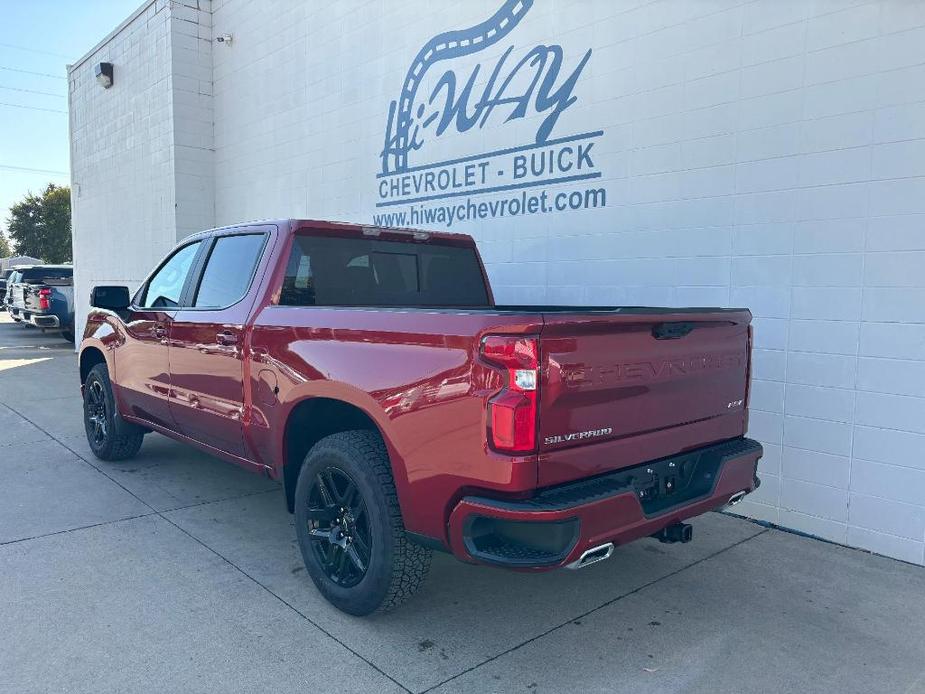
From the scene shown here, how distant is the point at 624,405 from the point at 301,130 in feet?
26.3

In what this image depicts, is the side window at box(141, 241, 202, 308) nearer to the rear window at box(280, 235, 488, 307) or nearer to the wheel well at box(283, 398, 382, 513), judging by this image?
the rear window at box(280, 235, 488, 307)

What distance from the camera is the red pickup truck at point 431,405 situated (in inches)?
107

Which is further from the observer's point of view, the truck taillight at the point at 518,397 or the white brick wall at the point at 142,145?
the white brick wall at the point at 142,145

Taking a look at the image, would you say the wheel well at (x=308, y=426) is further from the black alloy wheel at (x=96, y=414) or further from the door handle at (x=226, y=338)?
the black alloy wheel at (x=96, y=414)

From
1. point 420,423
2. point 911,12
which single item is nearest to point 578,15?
point 911,12

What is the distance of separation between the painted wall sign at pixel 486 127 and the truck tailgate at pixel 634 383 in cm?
273

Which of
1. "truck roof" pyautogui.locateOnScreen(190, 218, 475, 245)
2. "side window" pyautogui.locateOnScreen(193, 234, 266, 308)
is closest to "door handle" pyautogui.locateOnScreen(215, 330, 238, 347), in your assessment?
"side window" pyautogui.locateOnScreen(193, 234, 266, 308)

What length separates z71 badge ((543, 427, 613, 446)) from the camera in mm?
2711

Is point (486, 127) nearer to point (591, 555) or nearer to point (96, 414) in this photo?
point (96, 414)

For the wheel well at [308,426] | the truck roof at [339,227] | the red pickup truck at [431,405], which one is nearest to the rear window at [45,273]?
the red pickup truck at [431,405]

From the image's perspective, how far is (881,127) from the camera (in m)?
4.35

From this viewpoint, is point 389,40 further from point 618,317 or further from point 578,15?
point 618,317

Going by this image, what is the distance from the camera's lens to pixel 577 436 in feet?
9.22

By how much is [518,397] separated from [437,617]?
1511mm
